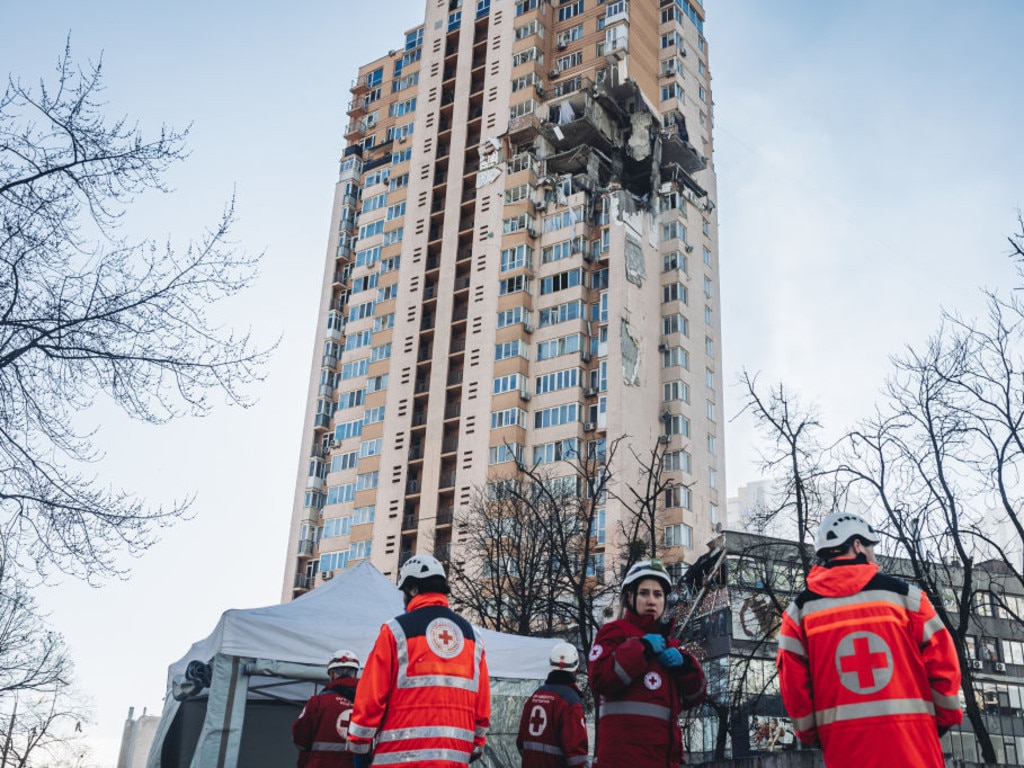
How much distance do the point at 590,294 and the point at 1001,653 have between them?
2845cm

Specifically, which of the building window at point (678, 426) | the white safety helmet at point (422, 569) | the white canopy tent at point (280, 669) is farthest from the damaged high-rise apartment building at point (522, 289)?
the white safety helmet at point (422, 569)

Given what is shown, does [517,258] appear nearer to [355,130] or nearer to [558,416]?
[558,416]

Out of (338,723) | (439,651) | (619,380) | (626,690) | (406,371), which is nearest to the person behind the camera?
(626,690)

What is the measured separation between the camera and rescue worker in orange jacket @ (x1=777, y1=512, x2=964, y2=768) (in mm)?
4621

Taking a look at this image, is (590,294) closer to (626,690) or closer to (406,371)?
(406,371)

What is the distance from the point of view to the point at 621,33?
59.7 m

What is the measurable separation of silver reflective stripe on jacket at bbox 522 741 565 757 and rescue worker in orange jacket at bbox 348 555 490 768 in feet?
5.56

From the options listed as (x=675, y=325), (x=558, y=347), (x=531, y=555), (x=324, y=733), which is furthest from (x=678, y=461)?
(x=324, y=733)

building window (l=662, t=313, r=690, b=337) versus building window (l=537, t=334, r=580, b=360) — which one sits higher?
building window (l=662, t=313, r=690, b=337)

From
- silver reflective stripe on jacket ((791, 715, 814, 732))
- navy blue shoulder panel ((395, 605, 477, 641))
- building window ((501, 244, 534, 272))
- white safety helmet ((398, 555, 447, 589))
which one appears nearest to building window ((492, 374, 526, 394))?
building window ((501, 244, 534, 272))

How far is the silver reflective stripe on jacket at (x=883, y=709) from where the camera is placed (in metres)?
4.64

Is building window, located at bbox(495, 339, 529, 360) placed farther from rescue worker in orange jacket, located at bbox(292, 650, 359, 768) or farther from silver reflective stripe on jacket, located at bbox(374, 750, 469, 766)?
silver reflective stripe on jacket, located at bbox(374, 750, 469, 766)

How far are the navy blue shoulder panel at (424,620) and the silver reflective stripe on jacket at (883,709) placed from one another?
91.4 inches

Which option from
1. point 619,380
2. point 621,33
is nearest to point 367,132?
point 621,33
